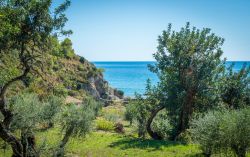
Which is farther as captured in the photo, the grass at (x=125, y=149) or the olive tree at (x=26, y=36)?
the grass at (x=125, y=149)

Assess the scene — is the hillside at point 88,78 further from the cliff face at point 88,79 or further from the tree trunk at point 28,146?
the tree trunk at point 28,146

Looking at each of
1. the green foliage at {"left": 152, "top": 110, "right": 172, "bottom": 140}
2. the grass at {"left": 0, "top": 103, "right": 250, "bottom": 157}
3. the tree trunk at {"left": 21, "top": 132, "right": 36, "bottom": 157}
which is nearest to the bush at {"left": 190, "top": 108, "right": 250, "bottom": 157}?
the grass at {"left": 0, "top": 103, "right": 250, "bottom": 157}

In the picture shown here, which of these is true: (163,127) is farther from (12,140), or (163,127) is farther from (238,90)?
(12,140)

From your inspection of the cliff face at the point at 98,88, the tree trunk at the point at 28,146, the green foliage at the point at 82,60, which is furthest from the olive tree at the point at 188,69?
the green foliage at the point at 82,60

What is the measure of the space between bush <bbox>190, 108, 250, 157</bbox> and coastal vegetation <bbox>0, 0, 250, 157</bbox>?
0.19 feet

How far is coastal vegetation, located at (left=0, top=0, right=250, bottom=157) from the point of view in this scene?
17.0 metres

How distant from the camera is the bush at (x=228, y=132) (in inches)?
757

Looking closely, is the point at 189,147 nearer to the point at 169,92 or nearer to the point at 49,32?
the point at 169,92

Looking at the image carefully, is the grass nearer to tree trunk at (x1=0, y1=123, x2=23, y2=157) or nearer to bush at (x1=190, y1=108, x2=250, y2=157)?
tree trunk at (x1=0, y1=123, x2=23, y2=157)

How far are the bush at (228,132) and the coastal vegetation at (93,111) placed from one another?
59 mm

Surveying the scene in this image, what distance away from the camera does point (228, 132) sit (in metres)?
19.4

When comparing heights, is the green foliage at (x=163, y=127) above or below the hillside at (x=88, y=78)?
below

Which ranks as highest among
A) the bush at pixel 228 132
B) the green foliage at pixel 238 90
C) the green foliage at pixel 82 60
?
the green foliage at pixel 82 60

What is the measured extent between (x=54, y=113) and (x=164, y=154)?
51.0 feet
